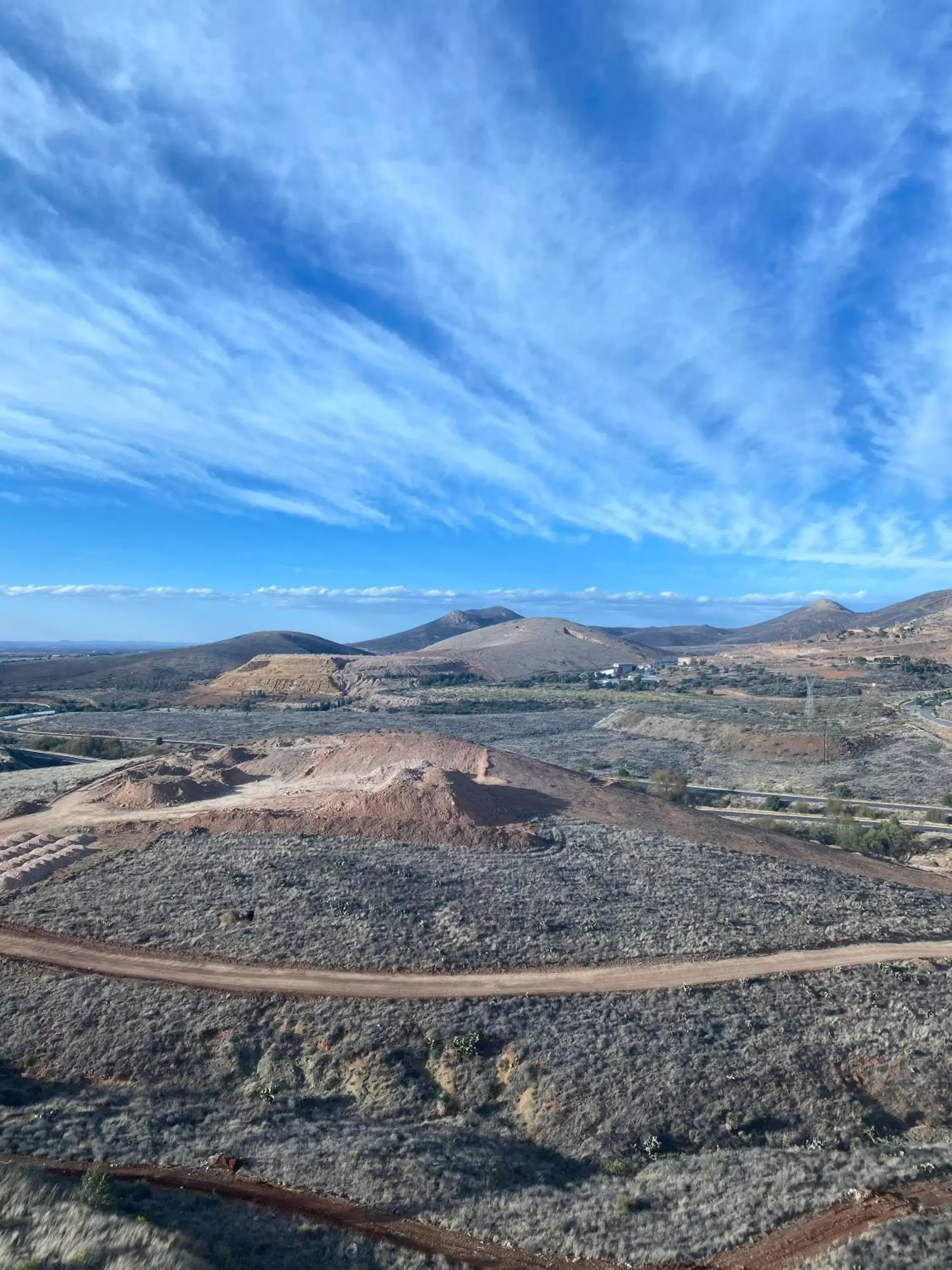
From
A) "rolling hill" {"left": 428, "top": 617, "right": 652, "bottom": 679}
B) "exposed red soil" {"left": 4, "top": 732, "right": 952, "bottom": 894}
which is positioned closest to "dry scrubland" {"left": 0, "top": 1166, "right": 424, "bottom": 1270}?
"exposed red soil" {"left": 4, "top": 732, "right": 952, "bottom": 894}

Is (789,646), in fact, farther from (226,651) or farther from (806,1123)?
(806,1123)

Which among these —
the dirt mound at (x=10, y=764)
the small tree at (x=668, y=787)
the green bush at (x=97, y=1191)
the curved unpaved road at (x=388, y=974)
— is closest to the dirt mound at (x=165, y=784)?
the curved unpaved road at (x=388, y=974)

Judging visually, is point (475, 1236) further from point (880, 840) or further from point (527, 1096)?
point (880, 840)

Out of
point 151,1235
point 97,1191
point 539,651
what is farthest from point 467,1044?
point 539,651

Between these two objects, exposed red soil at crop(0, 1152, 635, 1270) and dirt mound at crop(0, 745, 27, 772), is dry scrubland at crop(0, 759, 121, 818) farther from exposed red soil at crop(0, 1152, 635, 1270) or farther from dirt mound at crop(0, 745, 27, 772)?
exposed red soil at crop(0, 1152, 635, 1270)

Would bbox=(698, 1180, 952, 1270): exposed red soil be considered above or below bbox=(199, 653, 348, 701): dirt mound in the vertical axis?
below

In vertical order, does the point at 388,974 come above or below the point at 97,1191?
below

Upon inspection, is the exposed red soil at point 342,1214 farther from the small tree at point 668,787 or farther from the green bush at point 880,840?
the small tree at point 668,787
